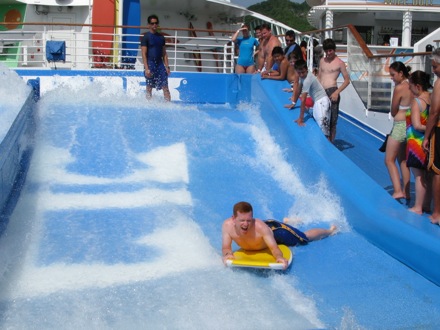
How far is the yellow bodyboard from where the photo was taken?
189 inches

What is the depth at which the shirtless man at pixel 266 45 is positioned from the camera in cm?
1005

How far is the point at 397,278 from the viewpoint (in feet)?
16.2

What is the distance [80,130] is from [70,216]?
8.60ft

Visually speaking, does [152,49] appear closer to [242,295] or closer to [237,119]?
[237,119]

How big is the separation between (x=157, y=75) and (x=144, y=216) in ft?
14.4

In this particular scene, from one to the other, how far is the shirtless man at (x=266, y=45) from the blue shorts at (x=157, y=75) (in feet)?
5.79

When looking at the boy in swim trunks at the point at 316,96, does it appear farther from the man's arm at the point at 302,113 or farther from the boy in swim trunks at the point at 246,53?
the boy in swim trunks at the point at 246,53

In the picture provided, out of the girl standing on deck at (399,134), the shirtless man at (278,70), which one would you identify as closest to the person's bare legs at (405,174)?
the girl standing on deck at (399,134)

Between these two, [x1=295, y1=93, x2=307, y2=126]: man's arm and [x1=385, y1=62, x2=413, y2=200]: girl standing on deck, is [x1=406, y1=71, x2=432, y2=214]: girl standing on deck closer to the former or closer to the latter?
[x1=385, y1=62, x2=413, y2=200]: girl standing on deck

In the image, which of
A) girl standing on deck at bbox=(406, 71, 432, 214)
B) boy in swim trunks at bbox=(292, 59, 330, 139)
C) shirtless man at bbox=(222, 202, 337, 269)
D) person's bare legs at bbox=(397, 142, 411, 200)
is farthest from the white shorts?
shirtless man at bbox=(222, 202, 337, 269)

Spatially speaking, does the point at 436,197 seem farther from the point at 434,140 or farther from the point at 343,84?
the point at 343,84

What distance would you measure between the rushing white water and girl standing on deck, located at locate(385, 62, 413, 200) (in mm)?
702

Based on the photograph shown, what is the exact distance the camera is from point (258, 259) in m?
4.93

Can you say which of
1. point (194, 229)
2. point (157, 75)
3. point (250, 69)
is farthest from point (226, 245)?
point (250, 69)
